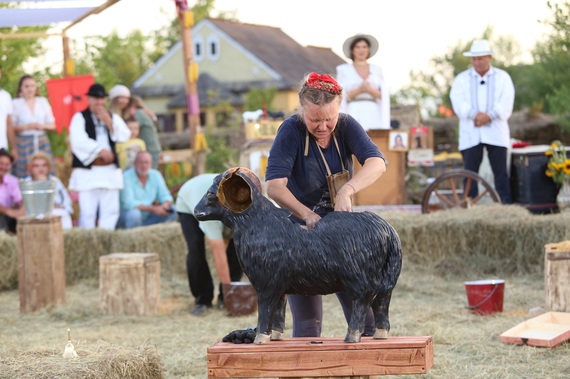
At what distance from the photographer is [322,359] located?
374 centimetres

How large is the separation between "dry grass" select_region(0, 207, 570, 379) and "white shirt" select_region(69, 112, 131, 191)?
2.17 feet

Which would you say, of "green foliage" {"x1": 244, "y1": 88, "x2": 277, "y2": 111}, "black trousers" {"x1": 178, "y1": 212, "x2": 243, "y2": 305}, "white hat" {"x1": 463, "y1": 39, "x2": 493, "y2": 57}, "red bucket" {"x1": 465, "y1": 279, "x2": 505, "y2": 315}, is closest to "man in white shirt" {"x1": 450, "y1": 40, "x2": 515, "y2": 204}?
"white hat" {"x1": 463, "y1": 39, "x2": 493, "y2": 57}

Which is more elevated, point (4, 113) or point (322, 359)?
point (4, 113)

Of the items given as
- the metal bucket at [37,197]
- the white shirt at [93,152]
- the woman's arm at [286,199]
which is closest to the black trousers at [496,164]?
the white shirt at [93,152]

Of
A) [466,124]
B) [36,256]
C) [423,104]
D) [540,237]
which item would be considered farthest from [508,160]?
[423,104]

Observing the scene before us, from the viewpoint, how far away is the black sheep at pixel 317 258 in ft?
12.4

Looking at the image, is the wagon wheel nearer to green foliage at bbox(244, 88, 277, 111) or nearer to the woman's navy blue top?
the woman's navy blue top

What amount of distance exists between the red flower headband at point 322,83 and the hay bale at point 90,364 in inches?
59.0

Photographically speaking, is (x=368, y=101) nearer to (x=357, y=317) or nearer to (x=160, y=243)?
(x=160, y=243)

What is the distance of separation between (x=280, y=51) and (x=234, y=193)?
38.5m

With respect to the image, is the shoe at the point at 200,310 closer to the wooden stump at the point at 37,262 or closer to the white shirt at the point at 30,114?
the wooden stump at the point at 37,262

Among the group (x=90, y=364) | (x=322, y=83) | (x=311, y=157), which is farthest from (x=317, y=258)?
(x=90, y=364)

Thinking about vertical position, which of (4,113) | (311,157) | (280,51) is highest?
(280,51)

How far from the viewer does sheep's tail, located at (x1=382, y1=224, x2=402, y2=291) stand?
3.84 metres
